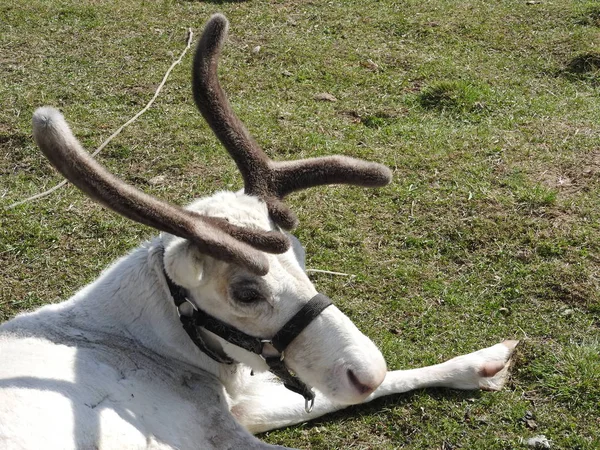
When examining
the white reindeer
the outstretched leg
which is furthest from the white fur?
the outstretched leg

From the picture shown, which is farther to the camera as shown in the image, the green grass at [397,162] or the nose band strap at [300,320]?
the green grass at [397,162]

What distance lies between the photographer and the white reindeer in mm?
3559

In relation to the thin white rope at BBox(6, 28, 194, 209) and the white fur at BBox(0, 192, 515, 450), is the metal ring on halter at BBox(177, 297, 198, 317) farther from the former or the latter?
the thin white rope at BBox(6, 28, 194, 209)

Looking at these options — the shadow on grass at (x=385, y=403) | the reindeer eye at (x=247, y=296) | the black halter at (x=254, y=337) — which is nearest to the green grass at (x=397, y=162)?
the shadow on grass at (x=385, y=403)

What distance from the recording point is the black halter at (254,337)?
3.89m

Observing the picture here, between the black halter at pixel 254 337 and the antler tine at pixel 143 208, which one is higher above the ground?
the antler tine at pixel 143 208

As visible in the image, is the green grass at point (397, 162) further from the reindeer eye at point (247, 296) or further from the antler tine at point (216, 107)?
the antler tine at point (216, 107)

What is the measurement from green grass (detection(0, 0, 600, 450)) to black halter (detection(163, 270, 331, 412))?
879 mm

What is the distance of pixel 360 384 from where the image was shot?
12.4 feet

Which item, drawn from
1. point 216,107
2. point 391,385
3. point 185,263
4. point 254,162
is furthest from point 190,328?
point 391,385

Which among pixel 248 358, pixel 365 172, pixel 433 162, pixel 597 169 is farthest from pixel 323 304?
pixel 597 169

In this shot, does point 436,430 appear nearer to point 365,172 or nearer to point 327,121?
point 365,172

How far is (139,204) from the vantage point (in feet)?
11.5

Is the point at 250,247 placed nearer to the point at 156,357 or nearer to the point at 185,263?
the point at 185,263
